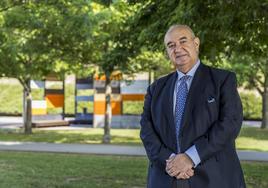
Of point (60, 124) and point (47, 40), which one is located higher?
point (47, 40)

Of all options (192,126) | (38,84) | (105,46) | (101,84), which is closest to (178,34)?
(192,126)

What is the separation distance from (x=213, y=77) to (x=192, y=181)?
2.33 ft

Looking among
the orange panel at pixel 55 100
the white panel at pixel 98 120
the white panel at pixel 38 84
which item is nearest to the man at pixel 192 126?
the white panel at pixel 98 120

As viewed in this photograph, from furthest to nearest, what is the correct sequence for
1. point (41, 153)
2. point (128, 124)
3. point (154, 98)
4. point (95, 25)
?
point (128, 124)
point (95, 25)
point (41, 153)
point (154, 98)

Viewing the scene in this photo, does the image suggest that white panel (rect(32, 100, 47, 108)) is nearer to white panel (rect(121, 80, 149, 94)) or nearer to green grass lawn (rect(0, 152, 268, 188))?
white panel (rect(121, 80, 149, 94))

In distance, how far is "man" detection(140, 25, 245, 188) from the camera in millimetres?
3574

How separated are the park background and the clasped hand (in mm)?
3730

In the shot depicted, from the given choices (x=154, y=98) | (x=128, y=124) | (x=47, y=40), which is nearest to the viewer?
(x=154, y=98)

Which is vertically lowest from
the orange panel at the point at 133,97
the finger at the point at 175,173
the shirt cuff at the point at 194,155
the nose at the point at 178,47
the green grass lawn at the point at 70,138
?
the green grass lawn at the point at 70,138

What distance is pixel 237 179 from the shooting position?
3688mm

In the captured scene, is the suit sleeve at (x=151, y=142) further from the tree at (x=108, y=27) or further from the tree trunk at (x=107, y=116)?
the tree trunk at (x=107, y=116)

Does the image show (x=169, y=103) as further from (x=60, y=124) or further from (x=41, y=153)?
(x=60, y=124)

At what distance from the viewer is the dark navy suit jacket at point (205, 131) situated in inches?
141

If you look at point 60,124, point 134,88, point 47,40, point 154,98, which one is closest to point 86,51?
point 47,40
